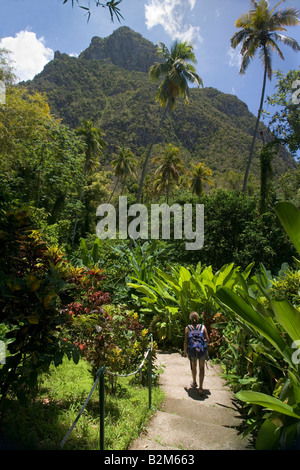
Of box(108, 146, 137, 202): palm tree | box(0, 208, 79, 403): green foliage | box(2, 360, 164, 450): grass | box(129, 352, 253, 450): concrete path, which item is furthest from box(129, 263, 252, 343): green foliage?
box(108, 146, 137, 202): palm tree

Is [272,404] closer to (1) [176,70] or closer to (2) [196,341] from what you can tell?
Result: (2) [196,341]

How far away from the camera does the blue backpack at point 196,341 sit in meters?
4.37

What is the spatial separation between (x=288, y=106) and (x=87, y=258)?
10.2m

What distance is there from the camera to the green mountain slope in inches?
3447

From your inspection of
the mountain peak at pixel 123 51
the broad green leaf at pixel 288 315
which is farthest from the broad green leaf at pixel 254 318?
the mountain peak at pixel 123 51

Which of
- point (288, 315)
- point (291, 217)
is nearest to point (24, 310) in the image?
point (288, 315)

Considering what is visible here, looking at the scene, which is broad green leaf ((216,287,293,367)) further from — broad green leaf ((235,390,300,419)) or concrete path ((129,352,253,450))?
concrete path ((129,352,253,450))

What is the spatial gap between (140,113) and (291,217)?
10524cm

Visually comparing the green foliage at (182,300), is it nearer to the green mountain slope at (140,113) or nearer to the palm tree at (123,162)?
the palm tree at (123,162)

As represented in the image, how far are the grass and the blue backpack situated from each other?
0.80 meters

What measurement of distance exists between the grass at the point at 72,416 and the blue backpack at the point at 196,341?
2.64ft

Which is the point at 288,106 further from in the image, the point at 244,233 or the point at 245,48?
the point at 245,48

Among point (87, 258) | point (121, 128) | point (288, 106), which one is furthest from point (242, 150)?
point (87, 258)

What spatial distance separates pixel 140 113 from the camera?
323 ft
